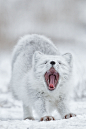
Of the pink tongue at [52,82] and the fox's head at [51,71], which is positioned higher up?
the fox's head at [51,71]

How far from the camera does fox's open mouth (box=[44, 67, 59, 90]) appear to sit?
4.61 meters

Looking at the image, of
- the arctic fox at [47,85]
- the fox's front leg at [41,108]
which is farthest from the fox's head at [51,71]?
the fox's front leg at [41,108]

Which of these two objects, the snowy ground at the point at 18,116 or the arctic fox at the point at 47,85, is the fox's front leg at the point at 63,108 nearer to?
the arctic fox at the point at 47,85

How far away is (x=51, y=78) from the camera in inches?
183

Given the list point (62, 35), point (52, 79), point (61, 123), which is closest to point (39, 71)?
point (52, 79)

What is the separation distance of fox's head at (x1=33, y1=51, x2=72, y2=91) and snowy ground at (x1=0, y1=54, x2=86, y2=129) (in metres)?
0.69

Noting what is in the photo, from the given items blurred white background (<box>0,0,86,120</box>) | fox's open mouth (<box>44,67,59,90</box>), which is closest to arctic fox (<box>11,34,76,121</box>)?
fox's open mouth (<box>44,67,59,90</box>)

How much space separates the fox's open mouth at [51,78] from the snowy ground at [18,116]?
2.24 ft

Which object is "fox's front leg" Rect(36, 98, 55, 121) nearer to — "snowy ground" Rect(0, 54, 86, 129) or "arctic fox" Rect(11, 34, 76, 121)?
"arctic fox" Rect(11, 34, 76, 121)

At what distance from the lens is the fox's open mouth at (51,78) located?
4.61 meters

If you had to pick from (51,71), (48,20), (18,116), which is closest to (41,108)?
(51,71)

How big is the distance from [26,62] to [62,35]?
17119 mm

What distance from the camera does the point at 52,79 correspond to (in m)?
4.64

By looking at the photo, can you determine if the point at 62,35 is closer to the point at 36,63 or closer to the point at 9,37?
the point at 9,37
